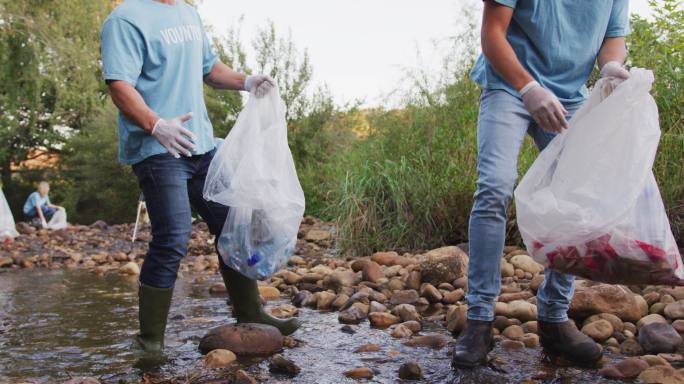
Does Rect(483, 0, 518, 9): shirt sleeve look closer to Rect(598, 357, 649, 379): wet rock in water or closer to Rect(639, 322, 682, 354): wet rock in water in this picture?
Rect(598, 357, 649, 379): wet rock in water

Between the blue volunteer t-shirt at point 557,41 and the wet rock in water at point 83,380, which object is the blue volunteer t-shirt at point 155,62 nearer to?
the wet rock in water at point 83,380

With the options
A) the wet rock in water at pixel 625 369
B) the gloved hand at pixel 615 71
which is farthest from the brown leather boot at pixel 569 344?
the gloved hand at pixel 615 71

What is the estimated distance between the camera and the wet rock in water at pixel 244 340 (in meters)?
2.79

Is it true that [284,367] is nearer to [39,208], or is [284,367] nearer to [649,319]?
[649,319]

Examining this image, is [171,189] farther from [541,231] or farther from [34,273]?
[34,273]

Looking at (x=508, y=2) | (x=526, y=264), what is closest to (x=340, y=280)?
(x=526, y=264)

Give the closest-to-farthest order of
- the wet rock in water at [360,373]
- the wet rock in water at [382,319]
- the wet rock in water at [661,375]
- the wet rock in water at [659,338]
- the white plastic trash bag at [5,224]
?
the wet rock in water at [661,375]
the wet rock in water at [360,373]
the wet rock in water at [659,338]
the wet rock in water at [382,319]
the white plastic trash bag at [5,224]

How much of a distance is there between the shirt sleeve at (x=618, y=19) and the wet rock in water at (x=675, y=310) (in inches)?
51.5

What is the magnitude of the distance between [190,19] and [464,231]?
328 cm

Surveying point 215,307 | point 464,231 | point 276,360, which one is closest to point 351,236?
point 464,231

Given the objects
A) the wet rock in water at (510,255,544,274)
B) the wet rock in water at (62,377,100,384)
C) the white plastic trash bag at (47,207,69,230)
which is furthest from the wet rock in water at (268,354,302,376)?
the white plastic trash bag at (47,207,69,230)

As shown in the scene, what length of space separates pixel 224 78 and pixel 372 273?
181cm

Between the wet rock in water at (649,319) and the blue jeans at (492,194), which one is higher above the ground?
the blue jeans at (492,194)

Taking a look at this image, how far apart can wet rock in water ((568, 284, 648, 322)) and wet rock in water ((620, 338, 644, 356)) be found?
300 millimetres
